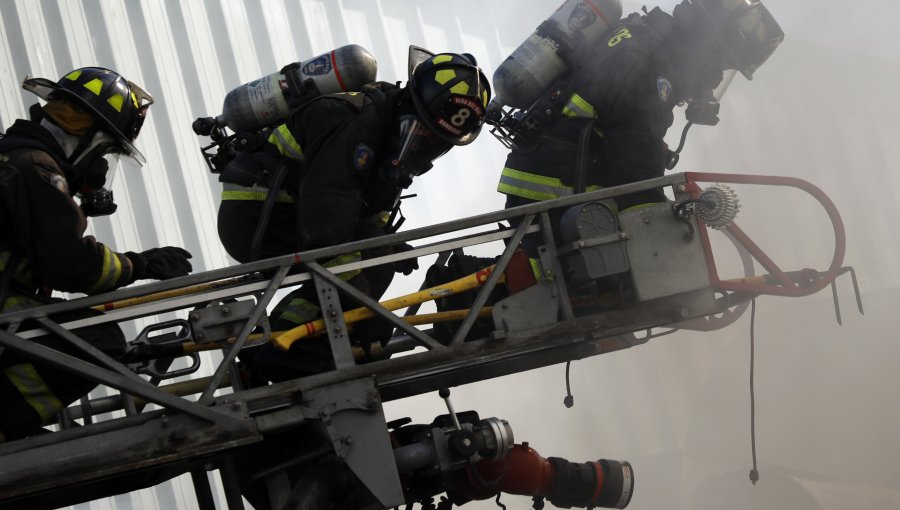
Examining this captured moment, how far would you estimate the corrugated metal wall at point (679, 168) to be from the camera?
648 centimetres

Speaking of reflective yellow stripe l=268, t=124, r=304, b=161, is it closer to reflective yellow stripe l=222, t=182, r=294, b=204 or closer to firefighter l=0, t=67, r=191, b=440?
reflective yellow stripe l=222, t=182, r=294, b=204

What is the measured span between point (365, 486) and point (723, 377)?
674 centimetres

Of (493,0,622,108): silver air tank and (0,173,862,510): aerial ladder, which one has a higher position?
(493,0,622,108): silver air tank

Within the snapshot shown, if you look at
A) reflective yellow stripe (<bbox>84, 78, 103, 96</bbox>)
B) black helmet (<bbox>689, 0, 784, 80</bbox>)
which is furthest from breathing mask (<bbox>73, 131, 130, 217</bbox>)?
black helmet (<bbox>689, 0, 784, 80</bbox>)

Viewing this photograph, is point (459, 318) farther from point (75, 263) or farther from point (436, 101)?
point (75, 263)

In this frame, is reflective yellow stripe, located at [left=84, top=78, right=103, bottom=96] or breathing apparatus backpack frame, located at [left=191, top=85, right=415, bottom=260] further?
breathing apparatus backpack frame, located at [left=191, top=85, right=415, bottom=260]

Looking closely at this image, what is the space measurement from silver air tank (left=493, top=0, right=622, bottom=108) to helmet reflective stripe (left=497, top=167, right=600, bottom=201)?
1.13 ft

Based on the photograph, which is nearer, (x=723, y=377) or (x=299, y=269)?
(x=299, y=269)

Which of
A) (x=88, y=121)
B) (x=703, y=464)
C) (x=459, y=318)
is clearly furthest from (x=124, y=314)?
(x=703, y=464)

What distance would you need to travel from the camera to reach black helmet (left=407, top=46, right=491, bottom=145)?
3742mm

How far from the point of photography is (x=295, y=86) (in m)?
4.08

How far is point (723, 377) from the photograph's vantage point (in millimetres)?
9391

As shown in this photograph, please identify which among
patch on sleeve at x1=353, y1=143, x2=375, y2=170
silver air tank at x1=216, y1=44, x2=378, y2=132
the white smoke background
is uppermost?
silver air tank at x1=216, y1=44, x2=378, y2=132

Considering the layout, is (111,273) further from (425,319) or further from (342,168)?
(425,319)
